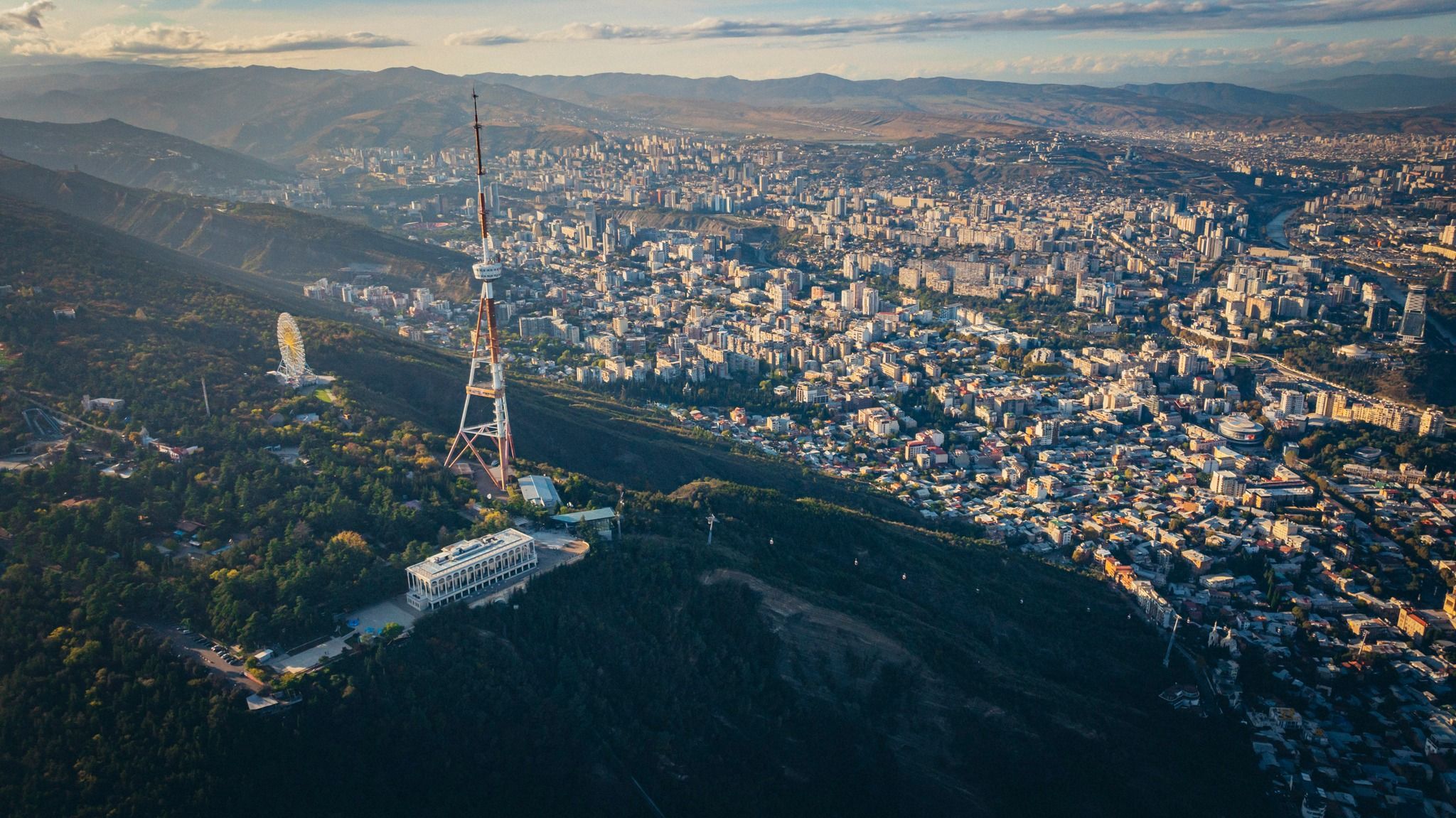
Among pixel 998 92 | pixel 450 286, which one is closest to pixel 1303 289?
pixel 450 286

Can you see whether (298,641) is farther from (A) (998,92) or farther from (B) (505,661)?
(A) (998,92)

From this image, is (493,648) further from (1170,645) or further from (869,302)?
(869,302)

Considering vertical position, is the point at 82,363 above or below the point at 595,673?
above

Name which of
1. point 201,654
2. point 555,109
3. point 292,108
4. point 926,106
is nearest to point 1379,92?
point 926,106

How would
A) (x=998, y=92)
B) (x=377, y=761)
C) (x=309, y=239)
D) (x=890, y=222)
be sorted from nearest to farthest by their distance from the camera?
(x=377, y=761) → (x=309, y=239) → (x=890, y=222) → (x=998, y=92)

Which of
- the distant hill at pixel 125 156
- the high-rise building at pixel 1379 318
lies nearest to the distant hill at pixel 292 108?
the distant hill at pixel 125 156

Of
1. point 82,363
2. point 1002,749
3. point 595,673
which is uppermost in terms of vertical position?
point 82,363

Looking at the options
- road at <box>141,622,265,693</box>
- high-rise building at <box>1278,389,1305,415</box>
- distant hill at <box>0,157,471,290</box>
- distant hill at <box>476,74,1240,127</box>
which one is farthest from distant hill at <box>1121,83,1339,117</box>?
road at <box>141,622,265,693</box>

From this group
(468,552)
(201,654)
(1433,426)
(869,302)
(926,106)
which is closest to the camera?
(201,654)
